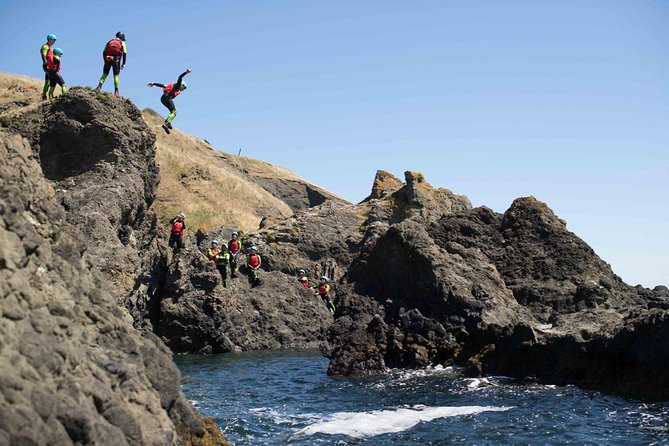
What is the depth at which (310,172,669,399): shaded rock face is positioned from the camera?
21.5 meters

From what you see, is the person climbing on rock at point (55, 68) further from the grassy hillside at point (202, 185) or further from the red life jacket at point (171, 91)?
the grassy hillside at point (202, 185)

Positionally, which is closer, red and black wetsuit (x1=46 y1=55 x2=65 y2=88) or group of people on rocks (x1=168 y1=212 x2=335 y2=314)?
red and black wetsuit (x1=46 y1=55 x2=65 y2=88)

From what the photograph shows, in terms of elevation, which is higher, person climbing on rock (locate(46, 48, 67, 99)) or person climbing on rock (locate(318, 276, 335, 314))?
person climbing on rock (locate(46, 48, 67, 99))

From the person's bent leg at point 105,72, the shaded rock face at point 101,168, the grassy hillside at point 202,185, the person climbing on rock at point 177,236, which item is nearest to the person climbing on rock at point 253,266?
the person climbing on rock at point 177,236

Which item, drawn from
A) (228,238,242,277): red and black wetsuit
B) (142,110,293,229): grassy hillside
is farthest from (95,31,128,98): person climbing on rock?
(142,110,293,229): grassy hillside

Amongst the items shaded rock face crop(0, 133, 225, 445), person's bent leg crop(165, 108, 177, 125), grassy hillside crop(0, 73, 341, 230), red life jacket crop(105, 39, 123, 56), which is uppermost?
grassy hillside crop(0, 73, 341, 230)

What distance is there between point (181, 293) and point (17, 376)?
2522 centimetres

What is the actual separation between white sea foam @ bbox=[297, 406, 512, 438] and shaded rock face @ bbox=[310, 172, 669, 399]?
493 cm

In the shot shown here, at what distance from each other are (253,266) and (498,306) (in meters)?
15.3

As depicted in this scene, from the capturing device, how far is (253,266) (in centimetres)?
3694

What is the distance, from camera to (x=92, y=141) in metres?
25.4

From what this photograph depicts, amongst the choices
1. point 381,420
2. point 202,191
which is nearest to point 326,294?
point 381,420

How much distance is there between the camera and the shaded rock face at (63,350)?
731cm

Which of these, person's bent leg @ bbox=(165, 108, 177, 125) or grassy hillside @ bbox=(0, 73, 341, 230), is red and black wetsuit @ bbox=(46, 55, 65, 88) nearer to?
person's bent leg @ bbox=(165, 108, 177, 125)
